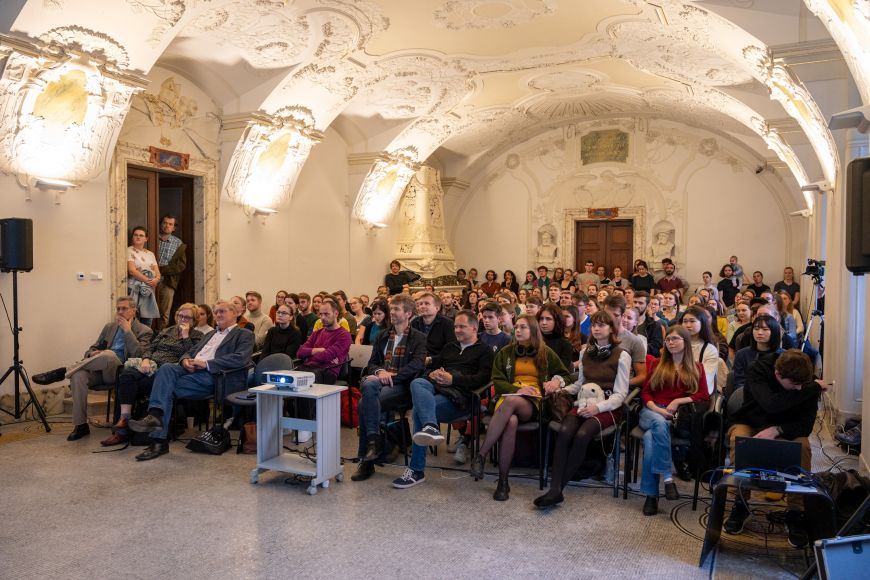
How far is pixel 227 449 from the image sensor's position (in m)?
5.32

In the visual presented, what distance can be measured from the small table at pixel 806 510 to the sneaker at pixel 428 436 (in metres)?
1.69

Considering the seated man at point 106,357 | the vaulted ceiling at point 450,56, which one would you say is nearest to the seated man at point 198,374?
the seated man at point 106,357

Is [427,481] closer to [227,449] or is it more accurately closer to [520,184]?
[227,449]

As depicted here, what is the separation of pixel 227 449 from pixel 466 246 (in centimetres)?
1069

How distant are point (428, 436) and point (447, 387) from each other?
21.1 inches

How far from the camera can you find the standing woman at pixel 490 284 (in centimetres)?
1423

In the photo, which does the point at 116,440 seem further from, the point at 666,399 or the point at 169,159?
the point at 666,399

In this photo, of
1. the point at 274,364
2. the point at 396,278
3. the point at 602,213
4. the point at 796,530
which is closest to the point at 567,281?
the point at 602,213

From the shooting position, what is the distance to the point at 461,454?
5.06 metres

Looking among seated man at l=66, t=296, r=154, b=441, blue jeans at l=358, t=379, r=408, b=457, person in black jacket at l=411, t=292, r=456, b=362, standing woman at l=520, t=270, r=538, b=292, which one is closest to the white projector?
blue jeans at l=358, t=379, r=408, b=457

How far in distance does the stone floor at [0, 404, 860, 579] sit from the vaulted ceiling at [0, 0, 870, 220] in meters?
4.02

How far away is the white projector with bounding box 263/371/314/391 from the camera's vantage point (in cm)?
448

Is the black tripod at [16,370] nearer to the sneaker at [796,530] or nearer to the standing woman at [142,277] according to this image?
the standing woman at [142,277]

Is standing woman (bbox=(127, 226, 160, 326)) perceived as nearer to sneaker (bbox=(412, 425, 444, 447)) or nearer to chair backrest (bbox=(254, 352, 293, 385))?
chair backrest (bbox=(254, 352, 293, 385))
